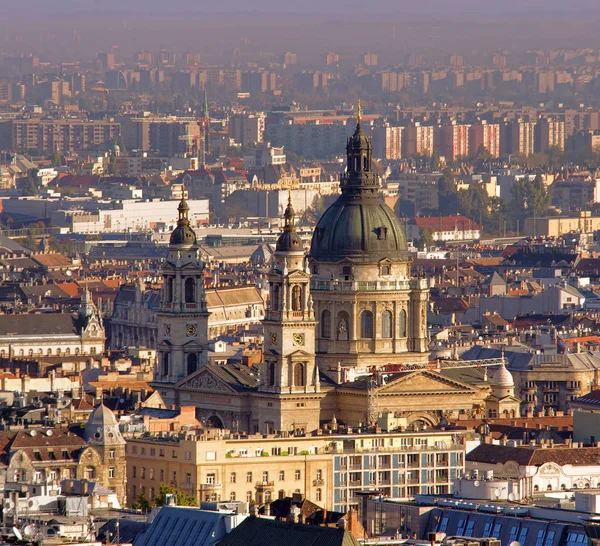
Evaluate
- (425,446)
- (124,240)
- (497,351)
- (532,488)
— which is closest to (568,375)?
(497,351)

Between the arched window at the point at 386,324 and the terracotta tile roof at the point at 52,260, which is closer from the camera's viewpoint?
the arched window at the point at 386,324

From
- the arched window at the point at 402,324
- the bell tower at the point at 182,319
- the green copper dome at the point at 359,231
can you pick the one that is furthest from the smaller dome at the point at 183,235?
the arched window at the point at 402,324

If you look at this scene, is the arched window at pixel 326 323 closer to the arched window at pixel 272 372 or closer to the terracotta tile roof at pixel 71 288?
the arched window at pixel 272 372

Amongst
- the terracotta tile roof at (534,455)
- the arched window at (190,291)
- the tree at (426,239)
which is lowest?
the tree at (426,239)

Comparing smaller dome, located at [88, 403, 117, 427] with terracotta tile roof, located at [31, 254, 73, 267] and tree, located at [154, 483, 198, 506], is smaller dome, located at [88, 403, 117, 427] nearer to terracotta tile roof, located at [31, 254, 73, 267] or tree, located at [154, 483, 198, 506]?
tree, located at [154, 483, 198, 506]

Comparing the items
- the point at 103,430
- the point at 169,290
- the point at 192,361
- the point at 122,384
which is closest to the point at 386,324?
the point at 192,361

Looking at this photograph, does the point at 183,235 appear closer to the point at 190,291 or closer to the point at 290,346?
the point at 190,291

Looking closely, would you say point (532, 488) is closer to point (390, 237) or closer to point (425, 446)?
point (425, 446)
